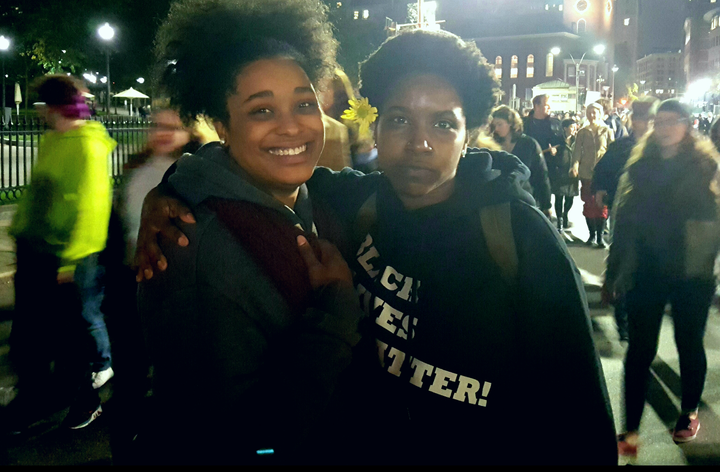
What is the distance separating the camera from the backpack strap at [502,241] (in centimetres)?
182

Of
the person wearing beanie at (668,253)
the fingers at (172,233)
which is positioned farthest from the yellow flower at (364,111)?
the person wearing beanie at (668,253)

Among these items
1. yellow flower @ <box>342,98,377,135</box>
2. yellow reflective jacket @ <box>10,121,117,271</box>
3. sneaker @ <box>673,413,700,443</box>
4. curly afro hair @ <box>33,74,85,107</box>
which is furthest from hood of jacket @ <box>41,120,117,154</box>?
sneaker @ <box>673,413,700,443</box>

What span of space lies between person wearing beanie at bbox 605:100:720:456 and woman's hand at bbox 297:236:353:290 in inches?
115

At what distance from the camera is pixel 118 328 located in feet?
14.1

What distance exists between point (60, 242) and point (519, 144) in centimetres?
601

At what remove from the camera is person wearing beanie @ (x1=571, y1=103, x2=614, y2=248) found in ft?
33.0

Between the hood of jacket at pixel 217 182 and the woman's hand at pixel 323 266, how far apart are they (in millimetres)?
104

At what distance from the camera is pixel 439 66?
84.6 inches

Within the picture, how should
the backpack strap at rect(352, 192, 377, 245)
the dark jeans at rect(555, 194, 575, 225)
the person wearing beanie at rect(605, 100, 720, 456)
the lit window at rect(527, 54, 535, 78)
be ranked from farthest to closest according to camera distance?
the lit window at rect(527, 54, 535, 78) < the dark jeans at rect(555, 194, 575, 225) < the person wearing beanie at rect(605, 100, 720, 456) < the backpack strap at rect(352, 192, 377, 245)

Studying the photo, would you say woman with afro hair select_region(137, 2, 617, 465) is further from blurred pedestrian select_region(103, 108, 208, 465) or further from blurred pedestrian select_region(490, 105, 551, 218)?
blurred pedestrian select_region(490, 105, 551, 218)

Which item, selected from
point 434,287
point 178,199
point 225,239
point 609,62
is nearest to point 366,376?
point 434,287

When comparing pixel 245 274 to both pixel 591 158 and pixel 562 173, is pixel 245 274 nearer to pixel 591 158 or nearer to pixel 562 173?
pixel 591 158

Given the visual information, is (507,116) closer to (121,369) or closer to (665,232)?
(665,232)

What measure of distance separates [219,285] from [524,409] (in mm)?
976
